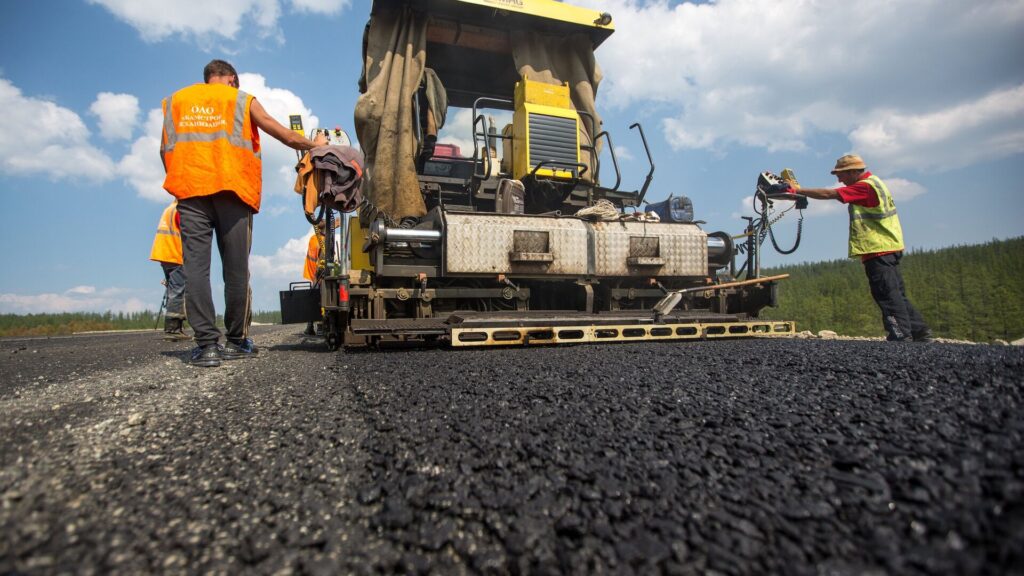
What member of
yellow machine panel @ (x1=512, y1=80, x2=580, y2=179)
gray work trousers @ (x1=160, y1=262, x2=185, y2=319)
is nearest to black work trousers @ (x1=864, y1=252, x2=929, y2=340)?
yellow machine panel @ (x1=512, y1=80, x2=580, y2=179)

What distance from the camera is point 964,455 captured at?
0.92m

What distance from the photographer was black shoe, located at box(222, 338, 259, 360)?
2951mm

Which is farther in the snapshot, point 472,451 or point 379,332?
point 379,332

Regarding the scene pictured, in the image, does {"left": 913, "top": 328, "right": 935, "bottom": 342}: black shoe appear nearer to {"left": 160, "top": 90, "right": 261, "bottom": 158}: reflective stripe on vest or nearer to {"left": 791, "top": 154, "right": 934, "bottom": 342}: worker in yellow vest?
{"left": 791, "top": 154, "right": 934, "bottom": 342}: worker in yellow vest

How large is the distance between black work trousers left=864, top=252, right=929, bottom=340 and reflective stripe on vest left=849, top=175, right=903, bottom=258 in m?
0.11

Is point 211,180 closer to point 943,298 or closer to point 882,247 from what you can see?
point 882,247

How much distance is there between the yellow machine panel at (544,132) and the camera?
4.79 meters

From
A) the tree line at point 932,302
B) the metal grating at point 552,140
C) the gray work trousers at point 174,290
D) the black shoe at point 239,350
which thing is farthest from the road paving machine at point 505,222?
the tree line at point 932,302

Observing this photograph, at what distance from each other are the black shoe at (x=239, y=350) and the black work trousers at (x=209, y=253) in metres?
0.13

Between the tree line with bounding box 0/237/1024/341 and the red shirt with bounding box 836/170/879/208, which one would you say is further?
the tree line with bounding box 0/237/1024/341

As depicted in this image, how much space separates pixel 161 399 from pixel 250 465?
929 millimetres

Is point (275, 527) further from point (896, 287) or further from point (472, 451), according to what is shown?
point (896, 287)

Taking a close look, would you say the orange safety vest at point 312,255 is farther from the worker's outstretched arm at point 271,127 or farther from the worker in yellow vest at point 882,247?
the worker in yellow vest at point 882,247

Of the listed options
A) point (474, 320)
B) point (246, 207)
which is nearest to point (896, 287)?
point (474, 320)
